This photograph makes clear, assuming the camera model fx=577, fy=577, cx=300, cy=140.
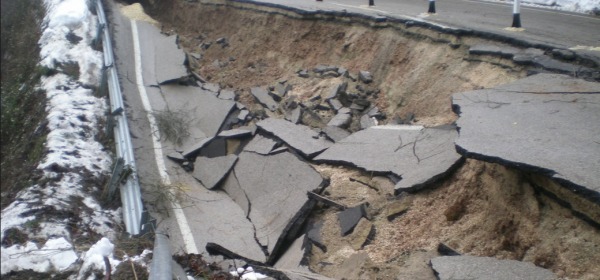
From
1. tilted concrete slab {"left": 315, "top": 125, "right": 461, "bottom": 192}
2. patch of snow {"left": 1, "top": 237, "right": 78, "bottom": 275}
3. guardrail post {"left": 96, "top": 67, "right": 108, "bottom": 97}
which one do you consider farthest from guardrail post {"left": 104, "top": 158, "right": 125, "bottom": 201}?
guardrail post {"left": 96, "top": 67, "right": 108, "bottom": 97}

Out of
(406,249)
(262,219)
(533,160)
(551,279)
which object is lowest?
(262,219)

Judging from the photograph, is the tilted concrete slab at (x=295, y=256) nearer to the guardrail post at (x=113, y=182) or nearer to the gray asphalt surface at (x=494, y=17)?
the guardrail post at (x=113, y=182)

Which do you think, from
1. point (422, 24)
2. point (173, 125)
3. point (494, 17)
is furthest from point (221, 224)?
point (494, 17)

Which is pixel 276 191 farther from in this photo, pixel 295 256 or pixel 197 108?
pixel 197 108

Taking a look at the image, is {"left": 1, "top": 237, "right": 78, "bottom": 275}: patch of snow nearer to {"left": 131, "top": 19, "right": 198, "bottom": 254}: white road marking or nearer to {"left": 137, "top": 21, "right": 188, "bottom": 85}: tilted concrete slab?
{"left": 131, "top": 19, "right": 198, "bottom": 254}: white road marking

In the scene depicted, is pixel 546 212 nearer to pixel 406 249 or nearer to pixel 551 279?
pixel 551 279

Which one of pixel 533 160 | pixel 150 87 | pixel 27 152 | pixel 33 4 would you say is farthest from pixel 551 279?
pixel 33 4

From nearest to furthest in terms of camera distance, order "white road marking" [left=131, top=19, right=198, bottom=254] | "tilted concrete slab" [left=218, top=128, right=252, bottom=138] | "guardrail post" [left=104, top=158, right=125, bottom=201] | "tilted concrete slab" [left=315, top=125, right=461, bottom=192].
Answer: "tilted concrete slab" [left=315, top=125, right=461, bottom=192] → "white road marking" [left=131, top=19, right=198, bottom=254] → "guardrail post" [left=104, top=158, right=125, bottom=201] → "tilted concrete slab" [left=218, top=128, right=252, bottom=138]

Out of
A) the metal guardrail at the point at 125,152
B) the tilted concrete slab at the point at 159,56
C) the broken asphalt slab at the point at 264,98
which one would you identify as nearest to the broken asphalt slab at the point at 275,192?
the metal guardrail at the point at 125,152
